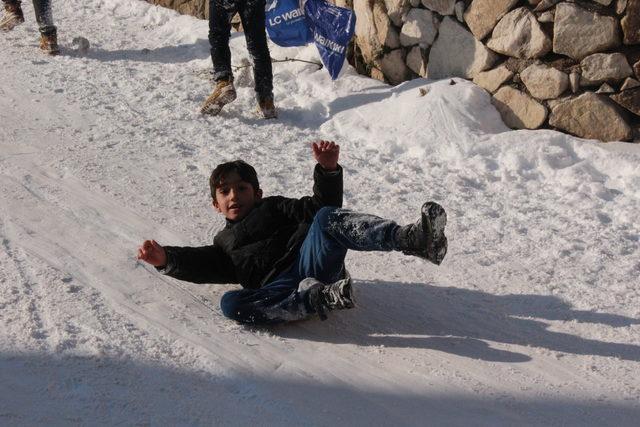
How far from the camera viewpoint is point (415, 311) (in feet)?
10.2

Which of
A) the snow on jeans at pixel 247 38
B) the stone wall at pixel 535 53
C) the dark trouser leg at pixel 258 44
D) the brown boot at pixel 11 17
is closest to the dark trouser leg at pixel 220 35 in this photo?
the snow on jeans at pixel 247 38

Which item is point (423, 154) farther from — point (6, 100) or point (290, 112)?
point (6, 100)

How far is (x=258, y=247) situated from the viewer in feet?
10.1

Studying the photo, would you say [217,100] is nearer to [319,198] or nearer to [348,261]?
[348,261]

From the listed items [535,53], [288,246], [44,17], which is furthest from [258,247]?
[44,17]

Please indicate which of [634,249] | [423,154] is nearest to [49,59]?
[423,154]

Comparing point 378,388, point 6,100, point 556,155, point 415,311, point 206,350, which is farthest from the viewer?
point 6,100

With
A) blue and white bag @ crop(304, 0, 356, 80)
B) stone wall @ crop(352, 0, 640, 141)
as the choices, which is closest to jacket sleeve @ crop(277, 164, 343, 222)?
stone wall @ crop(352, 0, 640, 141)

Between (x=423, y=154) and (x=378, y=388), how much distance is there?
2343mm

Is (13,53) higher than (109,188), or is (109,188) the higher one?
(13,53)

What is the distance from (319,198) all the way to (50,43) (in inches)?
157

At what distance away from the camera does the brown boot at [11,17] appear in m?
6.77

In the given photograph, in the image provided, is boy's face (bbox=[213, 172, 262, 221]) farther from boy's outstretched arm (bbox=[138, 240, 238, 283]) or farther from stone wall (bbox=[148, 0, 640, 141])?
stone wall (bbox=[148, 0, 640, 141])

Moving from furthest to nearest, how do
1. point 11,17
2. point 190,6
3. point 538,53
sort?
point 190,6 → point 11,17 → point 538,53
